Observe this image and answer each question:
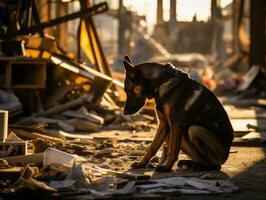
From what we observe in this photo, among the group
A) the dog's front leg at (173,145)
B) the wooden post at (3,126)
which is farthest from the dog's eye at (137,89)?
the wooden post at (3,126)

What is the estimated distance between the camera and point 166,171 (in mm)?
8500

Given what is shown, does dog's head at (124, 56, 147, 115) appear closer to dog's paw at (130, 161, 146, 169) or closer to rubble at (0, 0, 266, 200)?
dog's paw at (130, 161, 146, 169)

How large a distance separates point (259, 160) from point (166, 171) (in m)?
1.87

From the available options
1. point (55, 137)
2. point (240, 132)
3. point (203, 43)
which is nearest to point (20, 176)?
point (55, 137)

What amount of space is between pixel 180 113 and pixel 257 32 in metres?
17.8

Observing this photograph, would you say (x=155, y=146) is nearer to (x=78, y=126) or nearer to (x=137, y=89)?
(x=137, y=89)

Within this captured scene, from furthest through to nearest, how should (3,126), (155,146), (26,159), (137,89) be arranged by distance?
(3,126) → (155,146) → (137,89) → (26,159)

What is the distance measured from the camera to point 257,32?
84.4ft

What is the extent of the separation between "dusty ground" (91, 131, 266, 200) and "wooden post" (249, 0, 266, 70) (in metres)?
13.4

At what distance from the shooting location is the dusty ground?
7.12 metres

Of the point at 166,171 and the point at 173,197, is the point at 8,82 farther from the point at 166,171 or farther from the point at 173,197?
the point at 173,197

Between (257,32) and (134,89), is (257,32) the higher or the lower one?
the lower one

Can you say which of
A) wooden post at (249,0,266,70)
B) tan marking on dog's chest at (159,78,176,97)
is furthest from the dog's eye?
wooden post at (249,0,266,70)

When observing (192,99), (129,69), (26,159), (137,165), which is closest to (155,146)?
(137,165)
